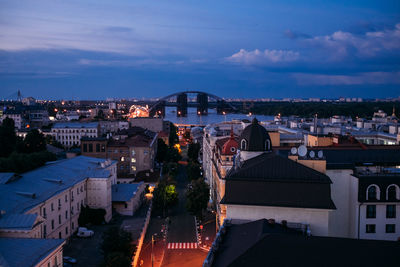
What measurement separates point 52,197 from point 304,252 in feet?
59.3

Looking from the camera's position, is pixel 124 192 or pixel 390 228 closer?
pixel 390 228

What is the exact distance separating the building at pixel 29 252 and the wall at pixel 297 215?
7.94 meters

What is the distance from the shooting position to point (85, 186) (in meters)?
29.6

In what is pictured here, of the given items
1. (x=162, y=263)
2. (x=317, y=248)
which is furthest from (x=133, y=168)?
(x=317, y=248)

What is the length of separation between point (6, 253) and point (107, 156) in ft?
97.1

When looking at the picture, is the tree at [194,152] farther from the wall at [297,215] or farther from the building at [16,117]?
the building at [16,117]

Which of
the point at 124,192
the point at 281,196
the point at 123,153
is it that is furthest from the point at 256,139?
the point at 123,153

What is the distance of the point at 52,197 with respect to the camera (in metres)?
24.1

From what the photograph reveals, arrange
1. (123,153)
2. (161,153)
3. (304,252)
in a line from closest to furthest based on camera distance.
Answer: (304,252) < (123,153) < (161,153)

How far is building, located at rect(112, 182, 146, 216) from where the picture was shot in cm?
3216

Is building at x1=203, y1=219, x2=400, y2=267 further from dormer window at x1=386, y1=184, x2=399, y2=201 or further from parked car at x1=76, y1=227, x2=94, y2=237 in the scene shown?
parked car at x1=76, y1=227, x2=94, y2=237

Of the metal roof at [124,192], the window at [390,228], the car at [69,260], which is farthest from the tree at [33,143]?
the window at [390,228]

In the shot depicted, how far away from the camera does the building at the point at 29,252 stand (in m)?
15.7

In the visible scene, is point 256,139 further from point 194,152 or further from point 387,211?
point 194,152
